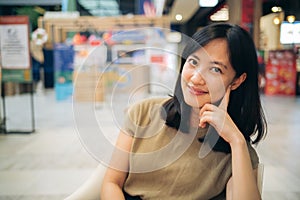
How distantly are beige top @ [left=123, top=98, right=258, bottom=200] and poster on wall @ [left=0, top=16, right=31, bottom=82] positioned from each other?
10.5 ft

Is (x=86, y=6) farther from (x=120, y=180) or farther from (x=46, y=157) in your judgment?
(x=120, y=180)

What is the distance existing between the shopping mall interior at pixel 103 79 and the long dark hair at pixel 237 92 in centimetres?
5

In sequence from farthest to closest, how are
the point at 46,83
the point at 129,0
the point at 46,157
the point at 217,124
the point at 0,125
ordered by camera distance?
the point at 46,83 → the point at 129,0 → the point at 0,125 → the point at 46,157 → the point at 217,124

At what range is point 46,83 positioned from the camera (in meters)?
10.4

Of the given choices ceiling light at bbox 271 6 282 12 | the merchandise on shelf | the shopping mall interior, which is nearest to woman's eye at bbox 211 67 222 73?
the shopping mall interior

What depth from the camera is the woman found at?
0.85 metres

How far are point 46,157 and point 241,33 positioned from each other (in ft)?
8.74

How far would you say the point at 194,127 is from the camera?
929 mm

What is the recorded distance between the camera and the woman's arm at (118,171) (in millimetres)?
911

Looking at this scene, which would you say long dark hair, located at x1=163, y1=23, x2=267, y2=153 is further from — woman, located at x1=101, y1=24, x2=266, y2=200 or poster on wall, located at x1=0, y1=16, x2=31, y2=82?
poster on wall, located at x1=0, y1=16, x2=31, y2=82

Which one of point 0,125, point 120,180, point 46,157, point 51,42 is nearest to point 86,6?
point 51,42

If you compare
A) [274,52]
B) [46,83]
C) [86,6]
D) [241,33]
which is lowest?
[46,83]

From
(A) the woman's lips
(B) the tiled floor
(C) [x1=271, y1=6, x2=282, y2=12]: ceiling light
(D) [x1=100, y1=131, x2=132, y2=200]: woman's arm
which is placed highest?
(C) [x1=271, y1=6, x2=282, y2=12]: ceiling light

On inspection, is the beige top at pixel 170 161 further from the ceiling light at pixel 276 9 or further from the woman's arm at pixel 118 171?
the ceiling light at pixel 276 9
